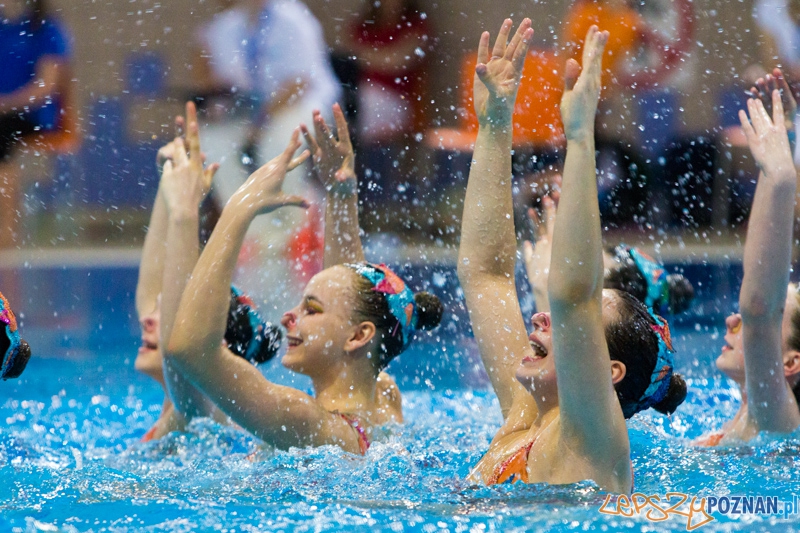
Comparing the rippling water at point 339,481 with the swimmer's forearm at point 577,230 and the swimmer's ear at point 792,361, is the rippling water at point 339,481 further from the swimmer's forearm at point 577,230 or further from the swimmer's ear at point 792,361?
the swimmer's forearm at point 577,230

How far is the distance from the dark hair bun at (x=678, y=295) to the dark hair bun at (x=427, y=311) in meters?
0.96

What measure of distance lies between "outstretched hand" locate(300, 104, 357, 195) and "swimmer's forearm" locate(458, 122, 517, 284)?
57 centimetres

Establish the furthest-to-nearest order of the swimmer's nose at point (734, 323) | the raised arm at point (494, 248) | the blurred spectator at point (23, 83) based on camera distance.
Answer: the blurred spectator at point (23, 83), the swimmer's nose at point (734, 323), the raised arm at point (494, 248)

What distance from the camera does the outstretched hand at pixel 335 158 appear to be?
3.24m

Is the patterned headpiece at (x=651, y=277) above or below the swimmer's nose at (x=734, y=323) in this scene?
above

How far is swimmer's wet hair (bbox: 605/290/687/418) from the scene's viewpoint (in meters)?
2.25

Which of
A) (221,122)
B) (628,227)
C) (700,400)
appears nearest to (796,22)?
(628,227)

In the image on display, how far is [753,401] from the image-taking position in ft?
9.84

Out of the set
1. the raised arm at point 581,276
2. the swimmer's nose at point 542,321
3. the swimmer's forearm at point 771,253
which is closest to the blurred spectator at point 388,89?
the swimmer's forearm at point 771,253

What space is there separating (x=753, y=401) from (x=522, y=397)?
2.75 feet

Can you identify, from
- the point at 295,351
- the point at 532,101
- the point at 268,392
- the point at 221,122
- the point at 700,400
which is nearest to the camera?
the point at 268,392

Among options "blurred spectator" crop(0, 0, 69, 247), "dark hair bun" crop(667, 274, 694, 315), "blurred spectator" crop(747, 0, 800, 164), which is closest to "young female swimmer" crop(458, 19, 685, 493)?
"dark hair bun" crop(667, 274, 694, 315)

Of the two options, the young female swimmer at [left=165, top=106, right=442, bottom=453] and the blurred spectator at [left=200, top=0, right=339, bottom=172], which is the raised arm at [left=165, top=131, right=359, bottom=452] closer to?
the young female swimmer at [left=165, top=106, right=442, bottom=453]

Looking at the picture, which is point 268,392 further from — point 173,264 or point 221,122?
point 221,122
